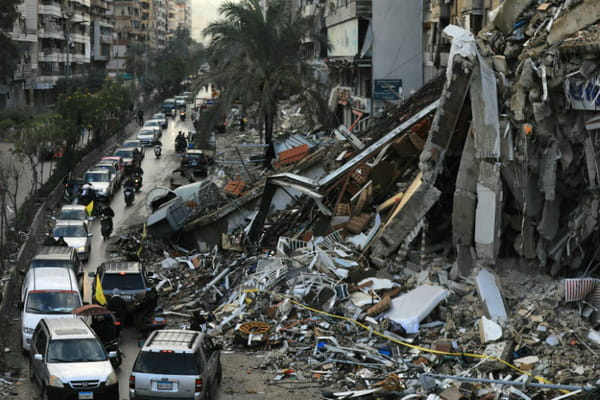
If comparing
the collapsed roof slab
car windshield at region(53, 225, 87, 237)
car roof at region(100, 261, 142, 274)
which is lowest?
car windshield at region(53, 225, 87, 237)

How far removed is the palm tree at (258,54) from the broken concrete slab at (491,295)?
2024 cm

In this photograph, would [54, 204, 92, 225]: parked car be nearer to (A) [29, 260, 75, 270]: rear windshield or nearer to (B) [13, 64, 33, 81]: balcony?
(A) [29, 260, 75, 270]: rear windshield

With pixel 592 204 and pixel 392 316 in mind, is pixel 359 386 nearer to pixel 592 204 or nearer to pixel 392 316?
pixel 392 316

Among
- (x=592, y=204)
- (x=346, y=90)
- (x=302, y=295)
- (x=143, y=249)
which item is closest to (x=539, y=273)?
(x=592, y=204)

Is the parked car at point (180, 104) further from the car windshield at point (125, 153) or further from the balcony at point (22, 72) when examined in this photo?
the car windshield at point (125, 153)

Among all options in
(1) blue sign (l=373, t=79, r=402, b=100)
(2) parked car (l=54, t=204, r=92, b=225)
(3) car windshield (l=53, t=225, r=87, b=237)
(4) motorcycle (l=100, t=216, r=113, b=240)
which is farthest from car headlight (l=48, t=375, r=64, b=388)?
(1) blue sign (l=373, t=79, r=402, b=100)

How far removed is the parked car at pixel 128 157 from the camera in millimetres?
48125

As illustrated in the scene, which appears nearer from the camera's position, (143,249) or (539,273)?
(539,273)

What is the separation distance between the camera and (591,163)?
16.6 meters

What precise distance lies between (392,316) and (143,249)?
11.9m

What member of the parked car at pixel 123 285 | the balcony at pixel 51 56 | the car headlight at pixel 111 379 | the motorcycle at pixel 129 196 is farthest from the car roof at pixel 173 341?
the balcony at pixel 51 56

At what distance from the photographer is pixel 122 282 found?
66.2ft

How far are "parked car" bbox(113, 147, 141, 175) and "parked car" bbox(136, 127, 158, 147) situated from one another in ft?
29.9

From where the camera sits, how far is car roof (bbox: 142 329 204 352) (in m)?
13.8
